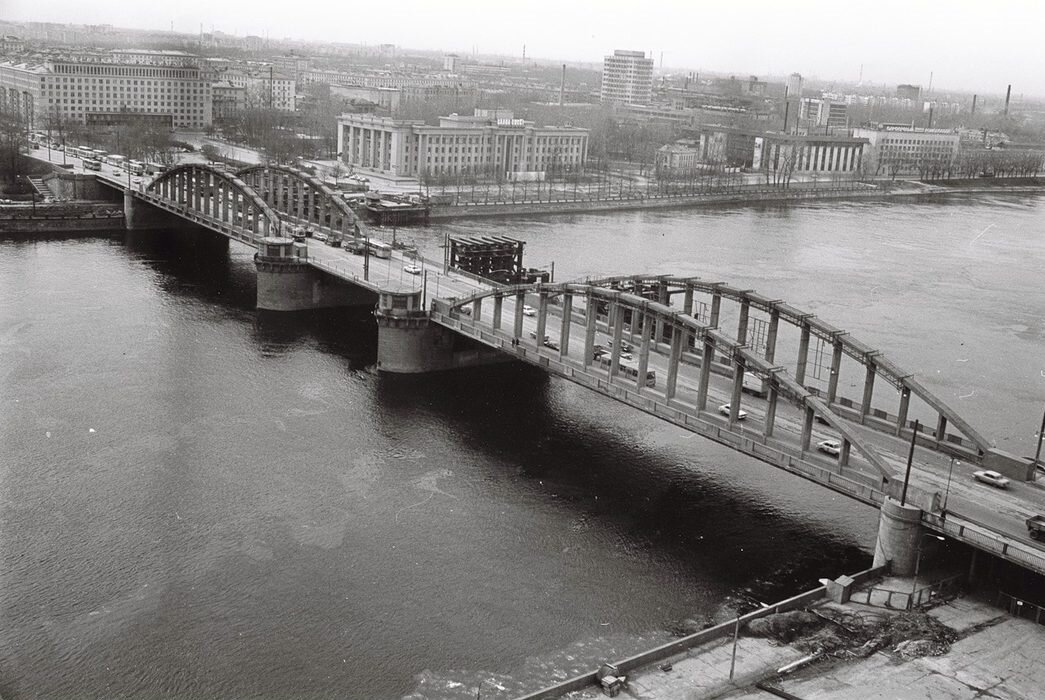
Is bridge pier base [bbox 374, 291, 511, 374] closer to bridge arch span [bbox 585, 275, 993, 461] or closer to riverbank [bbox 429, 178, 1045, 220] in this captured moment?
bridge arch span [bbox 585, 275, 993, 461]

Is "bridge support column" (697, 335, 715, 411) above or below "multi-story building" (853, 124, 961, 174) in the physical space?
below

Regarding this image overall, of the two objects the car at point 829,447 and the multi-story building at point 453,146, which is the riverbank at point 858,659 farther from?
the multi-story building at point 453,146

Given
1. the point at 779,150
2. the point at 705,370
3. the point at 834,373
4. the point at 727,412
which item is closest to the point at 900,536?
the point at 727,412

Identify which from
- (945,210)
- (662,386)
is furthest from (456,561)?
(945,210)

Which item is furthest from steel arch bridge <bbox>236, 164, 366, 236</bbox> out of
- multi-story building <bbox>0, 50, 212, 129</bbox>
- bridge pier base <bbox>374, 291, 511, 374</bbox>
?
multi-story building <bbox>0, 50, 212, 129</bbox>

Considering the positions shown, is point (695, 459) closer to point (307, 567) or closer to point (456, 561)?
point (456, 561)

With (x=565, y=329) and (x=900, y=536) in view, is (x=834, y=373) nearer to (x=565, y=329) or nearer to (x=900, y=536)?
(x=565, y=329)
